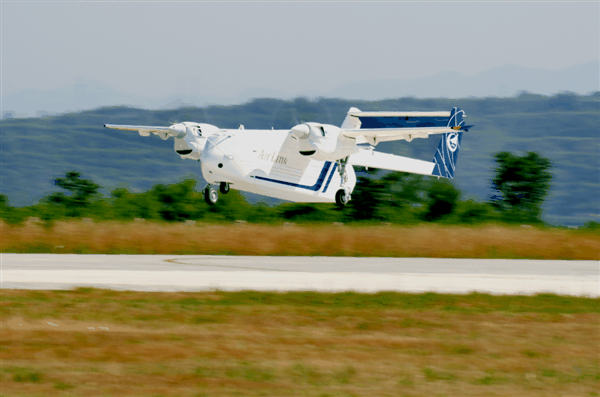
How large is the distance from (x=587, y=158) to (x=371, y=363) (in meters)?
145

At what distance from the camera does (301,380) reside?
30.2 feet

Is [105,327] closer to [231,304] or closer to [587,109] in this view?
[231,304]

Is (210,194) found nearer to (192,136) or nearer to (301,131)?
(192,136)

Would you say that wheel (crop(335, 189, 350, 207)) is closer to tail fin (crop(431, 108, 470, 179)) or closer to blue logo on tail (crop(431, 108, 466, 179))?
tail fin (crop(431, 108, 470, 179))

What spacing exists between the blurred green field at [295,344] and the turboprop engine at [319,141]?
1705cm

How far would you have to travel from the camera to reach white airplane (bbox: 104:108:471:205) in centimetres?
3141

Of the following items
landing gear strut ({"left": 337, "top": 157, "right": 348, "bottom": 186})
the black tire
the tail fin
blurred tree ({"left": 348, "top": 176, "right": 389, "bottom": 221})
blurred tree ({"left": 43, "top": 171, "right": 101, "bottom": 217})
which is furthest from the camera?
blurred tree ({"left": 348, "top": 176, "right": 389, "bottom": 221})

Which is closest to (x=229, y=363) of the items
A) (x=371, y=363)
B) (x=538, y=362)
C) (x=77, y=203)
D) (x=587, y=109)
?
(x=371, y=363)

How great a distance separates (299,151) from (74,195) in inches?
849

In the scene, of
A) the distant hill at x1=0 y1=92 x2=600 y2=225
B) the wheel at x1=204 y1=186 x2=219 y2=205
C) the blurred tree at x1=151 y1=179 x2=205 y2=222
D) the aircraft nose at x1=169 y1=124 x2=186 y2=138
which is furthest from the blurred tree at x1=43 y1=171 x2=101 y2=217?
the distant hill at x1=0 y1=92 x2=600 y2=225

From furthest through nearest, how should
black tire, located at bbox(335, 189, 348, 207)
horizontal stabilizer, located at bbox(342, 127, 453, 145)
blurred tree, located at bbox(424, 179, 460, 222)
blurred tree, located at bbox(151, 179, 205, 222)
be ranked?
blurred tree, located at bbox(424, 179, 460, 222) < blurred tree, located at bbox(151, 179, 205, 222) < black tire, located at bbox(335, 189, 348, 207) < horizontal stabilizer, located at bbox(342, 127, 453, 145)

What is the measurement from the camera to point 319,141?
33000 mm

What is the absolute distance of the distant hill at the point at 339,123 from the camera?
13012 centimetres

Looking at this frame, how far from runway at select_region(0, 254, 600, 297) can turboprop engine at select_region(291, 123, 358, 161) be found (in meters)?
7.61
